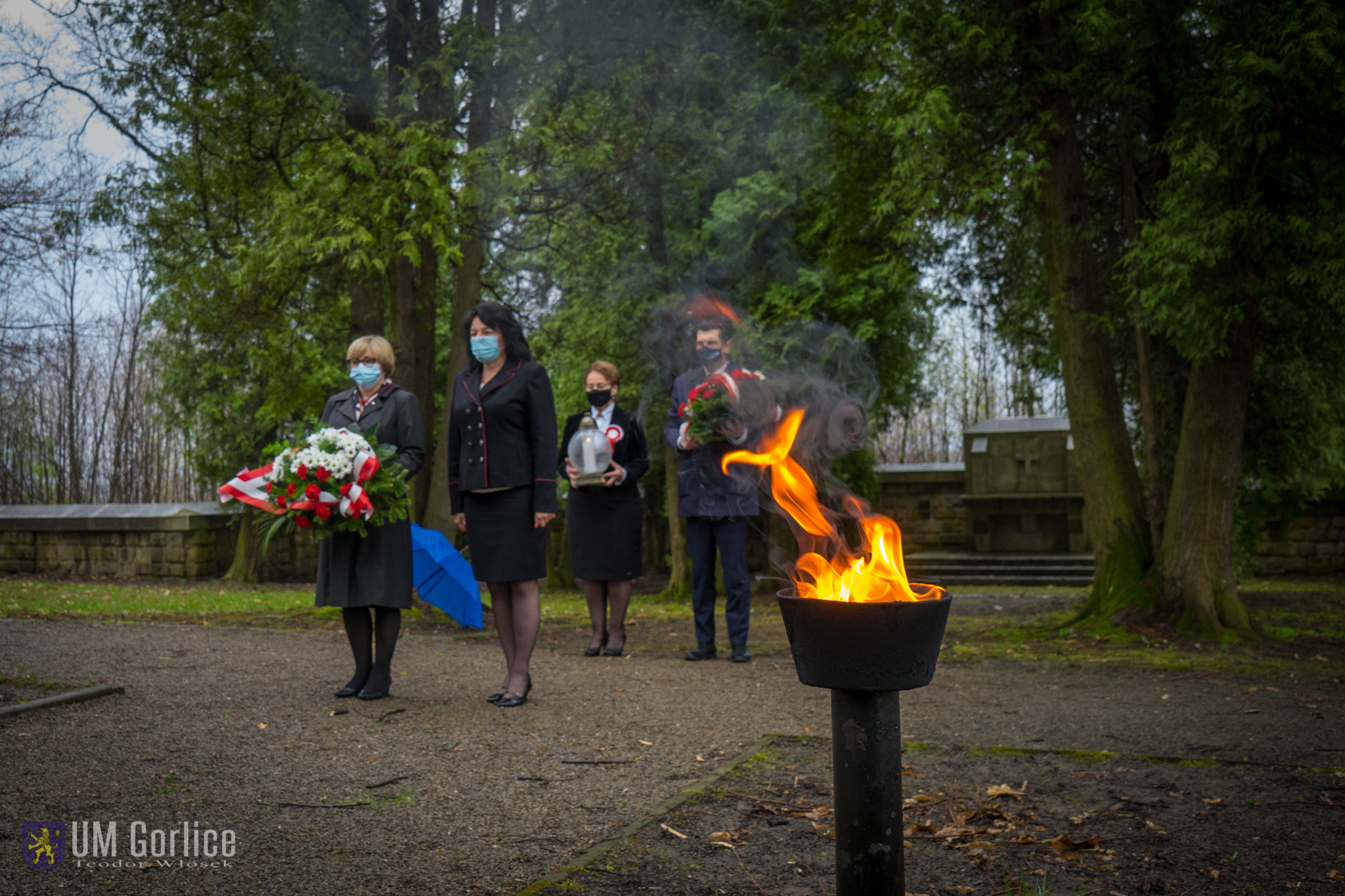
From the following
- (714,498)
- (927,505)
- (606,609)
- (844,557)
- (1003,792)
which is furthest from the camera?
(927,505)

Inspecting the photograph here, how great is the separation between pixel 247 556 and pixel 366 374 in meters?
11.8

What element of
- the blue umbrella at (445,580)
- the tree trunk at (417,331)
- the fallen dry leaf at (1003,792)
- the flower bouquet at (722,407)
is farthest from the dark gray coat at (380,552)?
the tree trunk at (417,331)

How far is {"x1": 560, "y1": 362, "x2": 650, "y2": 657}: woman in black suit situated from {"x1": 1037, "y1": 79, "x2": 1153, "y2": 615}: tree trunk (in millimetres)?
3611

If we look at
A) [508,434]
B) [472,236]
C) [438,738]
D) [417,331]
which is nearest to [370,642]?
[438,738]

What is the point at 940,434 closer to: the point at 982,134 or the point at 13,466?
the point at 982,134

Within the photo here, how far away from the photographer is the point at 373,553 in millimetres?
5176

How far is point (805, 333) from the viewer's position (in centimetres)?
1159

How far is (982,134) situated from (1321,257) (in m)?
2.70

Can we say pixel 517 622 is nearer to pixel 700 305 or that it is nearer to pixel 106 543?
pixel 700 305

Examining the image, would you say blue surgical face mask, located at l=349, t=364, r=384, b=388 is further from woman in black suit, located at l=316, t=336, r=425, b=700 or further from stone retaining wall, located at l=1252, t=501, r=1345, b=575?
Result: stone retaining wall, located at l=1252, t=501, r=1345, b=575

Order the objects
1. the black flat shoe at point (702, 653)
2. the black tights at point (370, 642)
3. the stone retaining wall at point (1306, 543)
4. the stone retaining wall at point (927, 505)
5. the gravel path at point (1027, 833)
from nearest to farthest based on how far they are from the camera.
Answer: the gravel path at point (1027, 833), the black tights at point (370, 642), the black flat shoe at point (702, 653), the stone retaining wall at point (1306, 543), the stone retaining wall at point (927, 505)

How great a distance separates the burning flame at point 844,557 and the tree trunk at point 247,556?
14451mm

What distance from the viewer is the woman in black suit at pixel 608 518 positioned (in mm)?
7152

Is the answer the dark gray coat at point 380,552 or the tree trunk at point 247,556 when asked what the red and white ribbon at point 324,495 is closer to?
the dark gray coat at point 380,552
